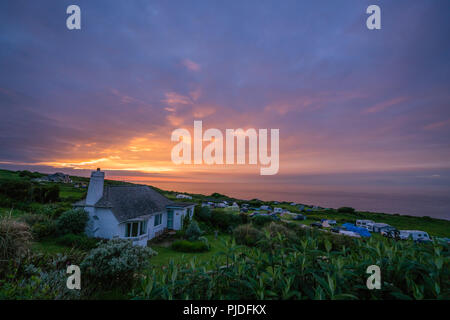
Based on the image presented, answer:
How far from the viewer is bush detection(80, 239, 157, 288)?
5516mm

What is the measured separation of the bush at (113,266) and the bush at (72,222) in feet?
29.7

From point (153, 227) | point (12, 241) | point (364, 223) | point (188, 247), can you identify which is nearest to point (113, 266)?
point (12, 241)

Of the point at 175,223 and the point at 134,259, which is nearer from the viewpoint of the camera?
the point at 134,259

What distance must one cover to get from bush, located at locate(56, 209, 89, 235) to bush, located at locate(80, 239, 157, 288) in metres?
9.05

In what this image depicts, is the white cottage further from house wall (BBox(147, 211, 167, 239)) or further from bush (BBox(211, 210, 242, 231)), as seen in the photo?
bush (BBox(211, 210, 242, 231))

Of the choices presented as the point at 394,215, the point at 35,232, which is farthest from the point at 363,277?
the point at 394,215

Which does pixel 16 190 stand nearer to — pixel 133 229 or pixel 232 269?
pixel 133 229

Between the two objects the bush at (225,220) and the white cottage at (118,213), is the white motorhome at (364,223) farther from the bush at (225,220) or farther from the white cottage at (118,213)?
the white cottage at (118,213)

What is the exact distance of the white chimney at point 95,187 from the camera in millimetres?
13781

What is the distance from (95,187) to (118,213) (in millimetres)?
2671

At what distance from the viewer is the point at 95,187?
13961mm
